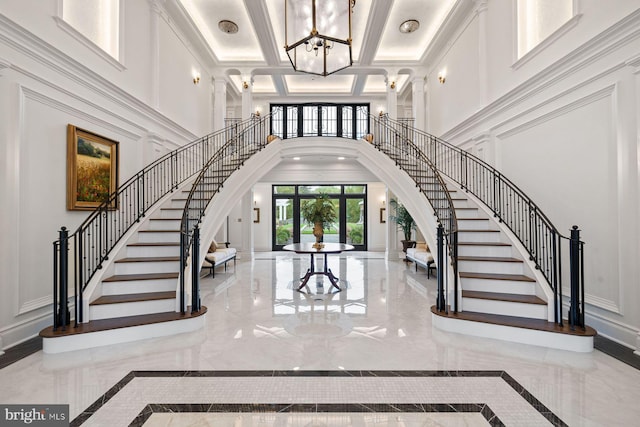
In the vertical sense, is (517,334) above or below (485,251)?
below

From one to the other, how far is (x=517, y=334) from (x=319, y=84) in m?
10.2

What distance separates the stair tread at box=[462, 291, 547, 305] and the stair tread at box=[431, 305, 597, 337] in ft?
0.68

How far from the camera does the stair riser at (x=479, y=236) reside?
16.8 feet

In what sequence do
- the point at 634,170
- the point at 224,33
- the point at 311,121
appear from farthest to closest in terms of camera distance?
the point at 311,121
the point at 224,33
the point at 634,170

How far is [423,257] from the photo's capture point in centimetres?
742

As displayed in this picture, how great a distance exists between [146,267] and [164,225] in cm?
114

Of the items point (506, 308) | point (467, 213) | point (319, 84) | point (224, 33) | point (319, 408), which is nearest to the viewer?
point (319, 408)

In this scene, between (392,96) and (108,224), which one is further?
(392,96)

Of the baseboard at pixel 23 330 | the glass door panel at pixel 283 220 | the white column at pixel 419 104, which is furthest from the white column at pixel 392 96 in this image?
the baseboard at pixel 23 330

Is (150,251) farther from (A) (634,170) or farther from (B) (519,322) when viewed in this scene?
(A) (634,170)

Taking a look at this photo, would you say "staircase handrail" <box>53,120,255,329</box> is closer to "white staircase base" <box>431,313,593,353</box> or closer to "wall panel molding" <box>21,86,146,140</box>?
"wall panel molding" <box>21,86,146,140</box>

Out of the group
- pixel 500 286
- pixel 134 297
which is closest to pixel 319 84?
pixel 500 286

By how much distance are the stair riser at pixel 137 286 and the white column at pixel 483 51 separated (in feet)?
22.2

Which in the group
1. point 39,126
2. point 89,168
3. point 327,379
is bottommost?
point 327,379
